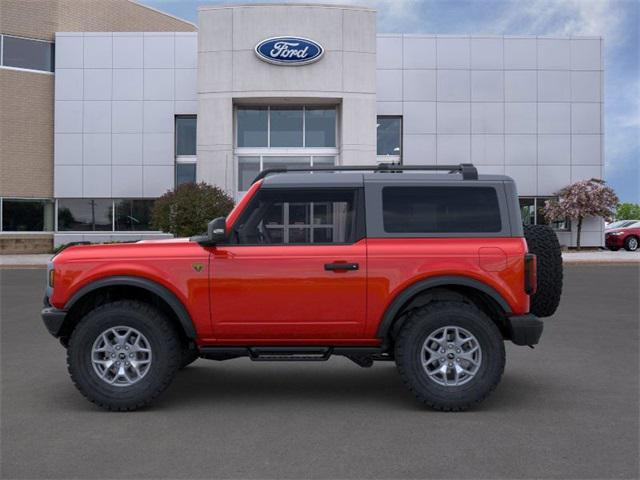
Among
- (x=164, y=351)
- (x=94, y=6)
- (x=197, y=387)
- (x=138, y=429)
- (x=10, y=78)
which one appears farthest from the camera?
(x=94, y=6)

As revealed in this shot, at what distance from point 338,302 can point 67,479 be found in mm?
2379

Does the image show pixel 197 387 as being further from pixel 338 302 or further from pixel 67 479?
pixel 67 479

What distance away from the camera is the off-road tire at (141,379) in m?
5.16

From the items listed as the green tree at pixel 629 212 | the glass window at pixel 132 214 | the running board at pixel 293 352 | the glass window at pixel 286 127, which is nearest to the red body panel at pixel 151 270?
the running board at pixel 293 352

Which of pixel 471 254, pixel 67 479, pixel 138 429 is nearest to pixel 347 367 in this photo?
pixel 471 254

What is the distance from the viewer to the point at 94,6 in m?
33.2

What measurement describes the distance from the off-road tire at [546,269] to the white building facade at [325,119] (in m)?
24.3

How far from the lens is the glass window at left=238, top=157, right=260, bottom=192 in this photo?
97.6ft

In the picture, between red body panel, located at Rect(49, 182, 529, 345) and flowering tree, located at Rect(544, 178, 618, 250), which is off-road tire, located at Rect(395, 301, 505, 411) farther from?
flowering tree, located at Rect(544, 178, 618, 250)

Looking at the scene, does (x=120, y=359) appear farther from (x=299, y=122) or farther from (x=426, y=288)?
(x=299, y=122)

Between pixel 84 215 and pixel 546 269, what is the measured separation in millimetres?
29618

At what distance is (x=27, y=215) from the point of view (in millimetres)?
31328

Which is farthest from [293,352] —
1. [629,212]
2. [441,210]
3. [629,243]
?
[629,212]


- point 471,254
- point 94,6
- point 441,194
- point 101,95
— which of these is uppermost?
point 94,6
